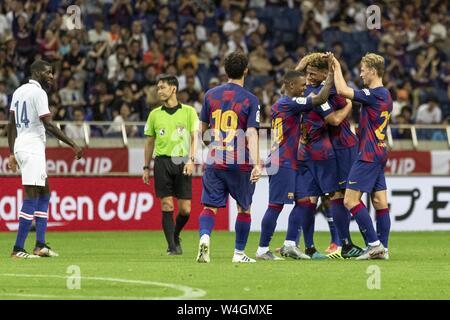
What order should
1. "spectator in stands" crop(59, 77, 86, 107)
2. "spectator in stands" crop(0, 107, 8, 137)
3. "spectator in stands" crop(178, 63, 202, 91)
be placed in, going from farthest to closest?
"spectator in stands" crop(178, 63, 202, 91) < "spectator in stands" crop(59, 77, 86, 107) < "spectator in stands" crop(0, 107, 8, 137)

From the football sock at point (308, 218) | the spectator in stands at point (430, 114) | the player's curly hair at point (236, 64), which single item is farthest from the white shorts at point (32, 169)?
the spectator in stands at point (430, 114)

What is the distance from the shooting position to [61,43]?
26469 millimetres

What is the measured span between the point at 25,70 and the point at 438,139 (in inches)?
361

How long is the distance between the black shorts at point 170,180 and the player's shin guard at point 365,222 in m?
2.67

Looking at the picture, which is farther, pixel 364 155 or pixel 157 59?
pixel 157 59

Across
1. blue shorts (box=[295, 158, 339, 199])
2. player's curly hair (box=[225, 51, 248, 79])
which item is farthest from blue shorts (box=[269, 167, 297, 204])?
player's curly hair (box=[225, 51, 248, 79])

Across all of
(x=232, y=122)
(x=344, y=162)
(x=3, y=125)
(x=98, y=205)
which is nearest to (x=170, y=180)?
(x=344, y=162)

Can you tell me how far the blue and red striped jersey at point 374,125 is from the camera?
46.2 feet

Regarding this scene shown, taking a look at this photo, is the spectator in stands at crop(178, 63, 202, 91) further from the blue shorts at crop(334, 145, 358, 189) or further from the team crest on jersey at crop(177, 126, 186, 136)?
the blue shorts at crop(334, 145, 358, 189)

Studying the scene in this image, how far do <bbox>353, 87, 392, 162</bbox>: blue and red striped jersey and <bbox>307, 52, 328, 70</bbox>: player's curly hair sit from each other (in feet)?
2.64

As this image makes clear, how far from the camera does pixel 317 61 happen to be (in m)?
14.6

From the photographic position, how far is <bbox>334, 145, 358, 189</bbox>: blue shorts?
14805 millimetres
